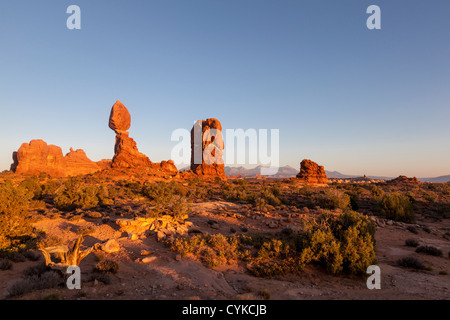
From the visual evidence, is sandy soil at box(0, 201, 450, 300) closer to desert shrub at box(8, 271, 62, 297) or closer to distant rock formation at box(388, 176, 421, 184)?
desert shrub at box(8, 271, 62, 297)

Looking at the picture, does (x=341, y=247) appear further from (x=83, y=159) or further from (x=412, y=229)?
(x=83, y=159)

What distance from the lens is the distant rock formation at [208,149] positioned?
4994 centimetres

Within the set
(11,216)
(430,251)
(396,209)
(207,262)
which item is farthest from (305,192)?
(11,216)

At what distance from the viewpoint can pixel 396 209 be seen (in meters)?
16.2

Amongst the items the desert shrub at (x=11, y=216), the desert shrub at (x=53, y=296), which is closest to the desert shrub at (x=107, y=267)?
the desert shrub at (x=53, y=296)

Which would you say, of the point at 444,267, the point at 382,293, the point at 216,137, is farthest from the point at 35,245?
the point at 216,137

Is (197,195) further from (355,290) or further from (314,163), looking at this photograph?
(314,163)

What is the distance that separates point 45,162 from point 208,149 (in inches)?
1347

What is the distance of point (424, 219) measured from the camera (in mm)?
17094

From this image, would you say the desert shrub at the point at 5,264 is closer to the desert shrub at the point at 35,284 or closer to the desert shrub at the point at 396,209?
the desert shrub at the point at 35,284

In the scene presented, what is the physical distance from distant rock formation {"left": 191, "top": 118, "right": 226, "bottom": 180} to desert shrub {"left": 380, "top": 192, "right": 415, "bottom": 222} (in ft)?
117

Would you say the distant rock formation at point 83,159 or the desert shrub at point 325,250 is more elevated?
the distant rock formation at point 83,159

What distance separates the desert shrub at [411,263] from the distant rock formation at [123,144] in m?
47.5

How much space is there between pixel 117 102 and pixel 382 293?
58.6 meters
